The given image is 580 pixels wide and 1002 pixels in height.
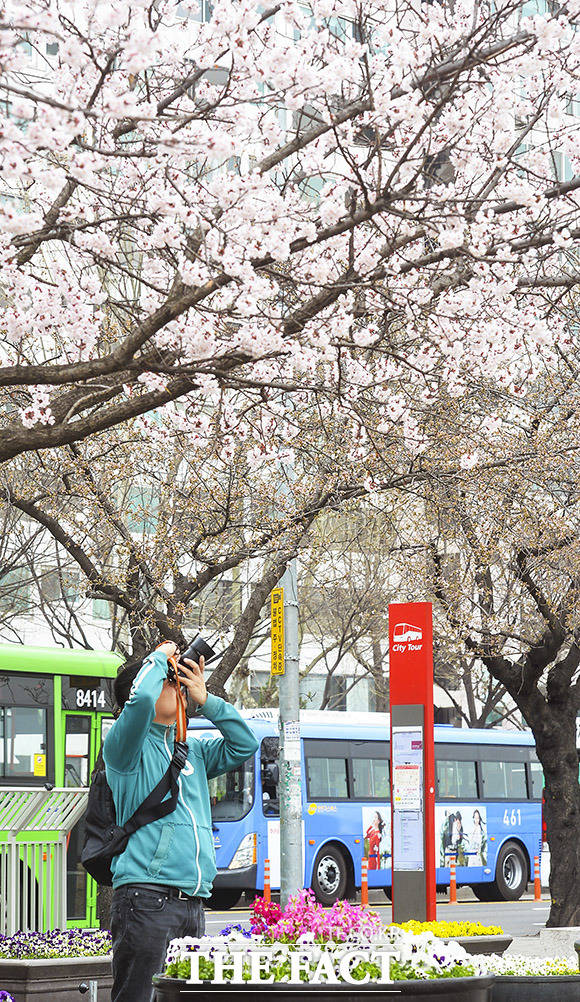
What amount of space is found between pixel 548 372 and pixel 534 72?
7498mm

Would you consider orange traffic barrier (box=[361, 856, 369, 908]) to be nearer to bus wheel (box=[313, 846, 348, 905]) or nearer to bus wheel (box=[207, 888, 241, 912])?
bus wheel (box=[313, 846, 348, 905])

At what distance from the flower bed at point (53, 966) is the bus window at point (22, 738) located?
26.5 ft

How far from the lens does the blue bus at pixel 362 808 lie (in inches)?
931

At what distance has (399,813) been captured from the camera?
42.3 feet

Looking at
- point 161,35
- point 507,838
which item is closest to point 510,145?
point 161,35

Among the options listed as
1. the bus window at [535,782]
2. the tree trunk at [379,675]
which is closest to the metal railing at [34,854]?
the bus window at [535,782]

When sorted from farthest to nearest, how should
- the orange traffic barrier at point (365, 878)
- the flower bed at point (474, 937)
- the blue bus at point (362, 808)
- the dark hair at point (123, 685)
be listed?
1. the orange traffic barrier at point (365, 878)
2. the blue bus at point (362, 808)
3. the flower bed at point (474, 937)
4. the dark hair at point (123, 685)

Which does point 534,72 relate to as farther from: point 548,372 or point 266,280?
point 548,372

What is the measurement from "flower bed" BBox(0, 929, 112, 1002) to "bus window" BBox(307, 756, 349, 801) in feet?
54.9

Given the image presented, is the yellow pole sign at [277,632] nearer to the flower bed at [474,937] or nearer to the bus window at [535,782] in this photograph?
the flower bed at [474,937]

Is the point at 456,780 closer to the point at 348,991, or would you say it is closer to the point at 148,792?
the point at 148,792

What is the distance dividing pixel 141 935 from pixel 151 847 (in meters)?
0.30

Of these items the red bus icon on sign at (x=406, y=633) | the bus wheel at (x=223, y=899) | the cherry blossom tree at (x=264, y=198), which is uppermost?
the cherry blossom tree at (x=264, y=198)

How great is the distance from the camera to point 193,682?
5242 mm
